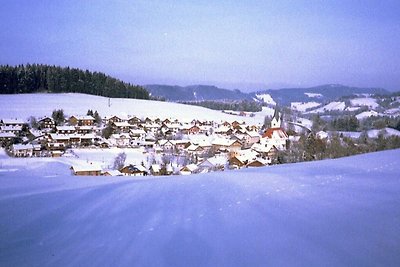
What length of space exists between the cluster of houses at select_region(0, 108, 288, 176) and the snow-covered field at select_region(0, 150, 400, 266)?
46.5 ft

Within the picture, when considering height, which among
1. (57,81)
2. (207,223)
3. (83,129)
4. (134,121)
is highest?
(57,81)

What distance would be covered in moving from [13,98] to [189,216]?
173ft

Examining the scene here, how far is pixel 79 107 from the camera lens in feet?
159

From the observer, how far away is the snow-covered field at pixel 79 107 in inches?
1690

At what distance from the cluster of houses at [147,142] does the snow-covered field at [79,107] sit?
5.13 m

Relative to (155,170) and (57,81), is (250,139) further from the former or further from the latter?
(57,81)

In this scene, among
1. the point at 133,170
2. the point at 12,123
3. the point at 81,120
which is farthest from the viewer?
the point at 81,120

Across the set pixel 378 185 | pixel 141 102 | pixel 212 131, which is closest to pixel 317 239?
pixel 378 185

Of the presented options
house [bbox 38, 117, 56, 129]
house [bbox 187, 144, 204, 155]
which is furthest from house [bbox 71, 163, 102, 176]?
house [bbox 38, 117, 56, 129]

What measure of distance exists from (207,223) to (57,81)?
5957 cm

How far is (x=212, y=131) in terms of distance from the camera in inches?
1756

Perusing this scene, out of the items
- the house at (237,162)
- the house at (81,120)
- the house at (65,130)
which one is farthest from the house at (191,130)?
the house at (237,162)

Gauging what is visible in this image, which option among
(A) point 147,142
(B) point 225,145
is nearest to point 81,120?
(A) point 147,142

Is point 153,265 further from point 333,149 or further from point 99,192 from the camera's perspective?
point 333,149
